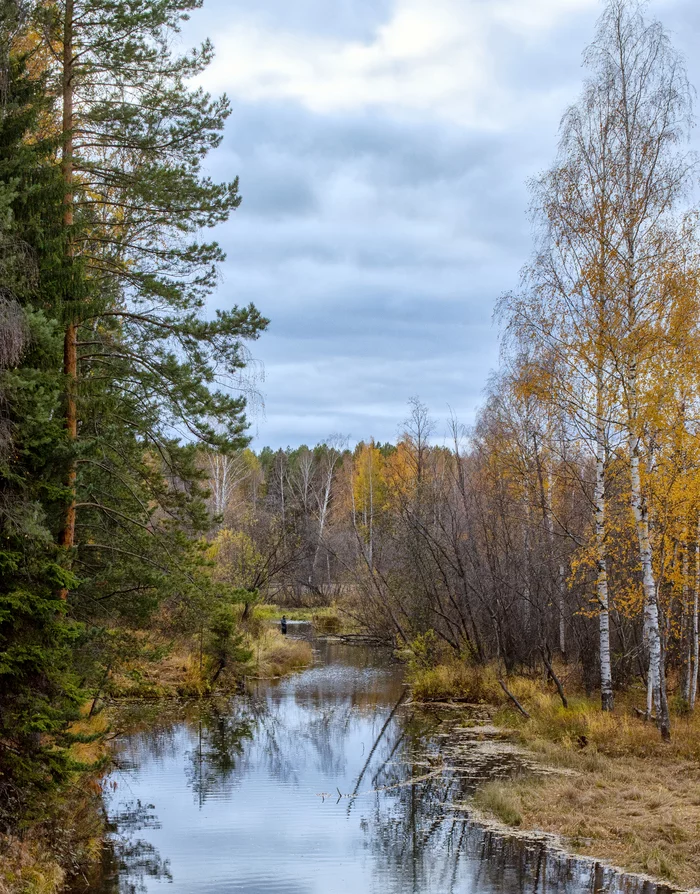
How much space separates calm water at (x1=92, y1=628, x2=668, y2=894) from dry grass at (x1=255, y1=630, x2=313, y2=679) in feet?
16.3

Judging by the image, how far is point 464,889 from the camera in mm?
8453

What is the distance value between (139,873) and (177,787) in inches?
142

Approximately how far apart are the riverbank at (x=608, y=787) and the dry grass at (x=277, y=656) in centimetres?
947

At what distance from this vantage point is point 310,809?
11.7m

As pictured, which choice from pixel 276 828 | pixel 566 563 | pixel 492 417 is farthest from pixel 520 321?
pixel 492 417

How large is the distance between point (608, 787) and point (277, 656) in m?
16.2

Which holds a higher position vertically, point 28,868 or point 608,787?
point 28,868

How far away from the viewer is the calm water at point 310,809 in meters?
8.86

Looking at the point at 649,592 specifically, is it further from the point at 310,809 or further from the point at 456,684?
the point at 456,684

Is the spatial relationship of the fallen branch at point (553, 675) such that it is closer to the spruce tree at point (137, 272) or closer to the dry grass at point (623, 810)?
the dry grass at point (623, 810)

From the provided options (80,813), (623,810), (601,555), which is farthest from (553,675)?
(80,813)

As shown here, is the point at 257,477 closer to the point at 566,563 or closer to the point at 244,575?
the point at 244,575

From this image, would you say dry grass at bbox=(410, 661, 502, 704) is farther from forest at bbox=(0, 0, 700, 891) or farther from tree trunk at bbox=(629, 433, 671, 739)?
tree trunk at bbox=(629, 433, 671, 739)

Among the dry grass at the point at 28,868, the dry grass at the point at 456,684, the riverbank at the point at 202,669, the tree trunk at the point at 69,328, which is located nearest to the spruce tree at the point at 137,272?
the tree trunk at the point at 69,328
